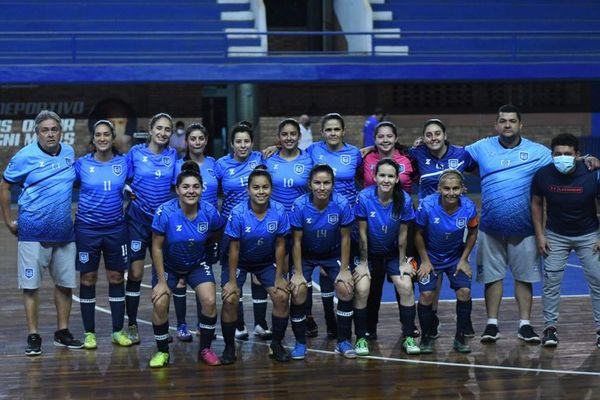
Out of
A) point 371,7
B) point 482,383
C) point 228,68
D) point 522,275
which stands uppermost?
point 371,7

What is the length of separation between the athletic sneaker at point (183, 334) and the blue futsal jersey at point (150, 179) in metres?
1.16

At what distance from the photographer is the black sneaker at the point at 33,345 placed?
31.4 feet

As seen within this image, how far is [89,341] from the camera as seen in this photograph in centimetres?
985

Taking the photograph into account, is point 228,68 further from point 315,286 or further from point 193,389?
point 193,389

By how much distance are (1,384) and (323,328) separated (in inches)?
138

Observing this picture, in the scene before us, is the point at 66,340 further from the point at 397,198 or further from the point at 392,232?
the point at 397,198

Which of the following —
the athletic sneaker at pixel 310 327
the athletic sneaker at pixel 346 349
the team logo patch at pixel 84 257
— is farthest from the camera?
the athletic sneaker at pixel 310 327

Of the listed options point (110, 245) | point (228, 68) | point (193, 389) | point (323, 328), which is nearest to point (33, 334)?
point (110, 245)

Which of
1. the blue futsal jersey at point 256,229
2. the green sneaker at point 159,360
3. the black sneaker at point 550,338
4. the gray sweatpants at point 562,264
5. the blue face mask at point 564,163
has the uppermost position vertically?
the blue face mask at point 564,163

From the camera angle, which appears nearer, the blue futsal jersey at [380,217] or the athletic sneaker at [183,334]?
the blue futsal jersey at [380,217]

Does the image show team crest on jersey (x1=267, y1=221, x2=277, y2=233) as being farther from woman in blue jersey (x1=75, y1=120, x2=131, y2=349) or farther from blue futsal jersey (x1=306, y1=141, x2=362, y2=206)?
woman in blue jersey (x1=75, y1=120, x2=131, y2=349)

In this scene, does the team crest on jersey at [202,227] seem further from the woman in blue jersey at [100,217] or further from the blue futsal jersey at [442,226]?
the blue futsal jersey at [442,226]

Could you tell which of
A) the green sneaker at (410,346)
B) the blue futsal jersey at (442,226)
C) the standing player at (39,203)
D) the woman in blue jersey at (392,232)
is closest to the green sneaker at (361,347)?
the woman in blue jersey at (392,232)

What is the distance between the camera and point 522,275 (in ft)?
33.3
